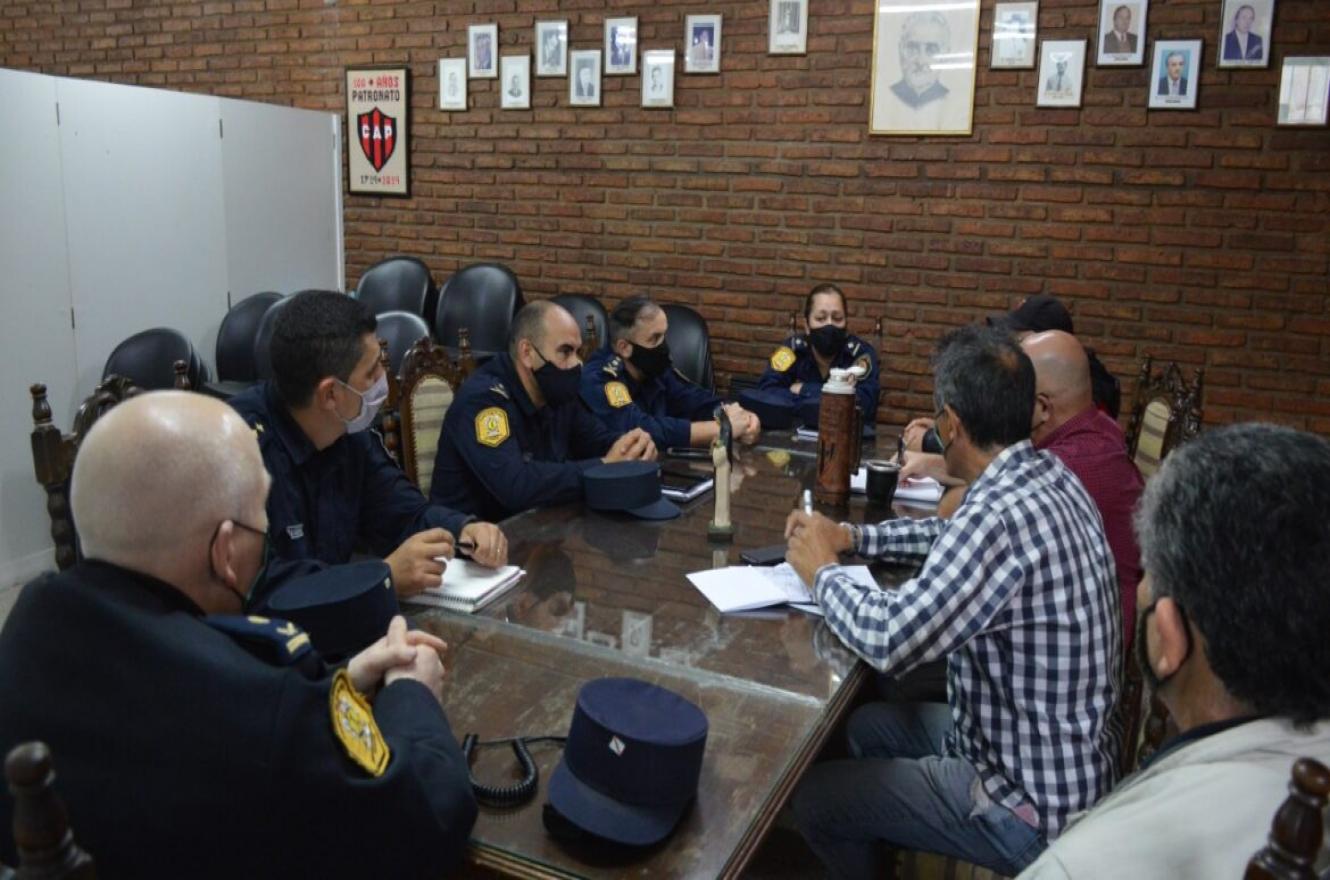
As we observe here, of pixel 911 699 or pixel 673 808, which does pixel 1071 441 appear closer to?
pixel 911 699

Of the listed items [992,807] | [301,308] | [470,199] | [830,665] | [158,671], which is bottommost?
[992,807]

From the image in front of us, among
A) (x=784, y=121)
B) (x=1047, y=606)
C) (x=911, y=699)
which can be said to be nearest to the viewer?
(x=1047, y=606)

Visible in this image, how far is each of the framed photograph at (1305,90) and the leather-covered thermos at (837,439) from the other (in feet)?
9.16

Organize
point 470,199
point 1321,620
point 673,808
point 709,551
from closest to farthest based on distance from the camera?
1. point 1321,620
2. point 673,808
3. point 709,551
4. point 470,199

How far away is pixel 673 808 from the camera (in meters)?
1.18

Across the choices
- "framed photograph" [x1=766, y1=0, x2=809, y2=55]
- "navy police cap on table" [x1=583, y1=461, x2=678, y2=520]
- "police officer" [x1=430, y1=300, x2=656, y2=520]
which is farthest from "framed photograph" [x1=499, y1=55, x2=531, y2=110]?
"navy police cap on table" [x1=583, y1=461, x2=678, y2=520]

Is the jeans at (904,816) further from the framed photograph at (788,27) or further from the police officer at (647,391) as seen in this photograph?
the framed photograph at (788,27)

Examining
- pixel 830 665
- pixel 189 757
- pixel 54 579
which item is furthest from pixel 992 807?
pixel 54 579

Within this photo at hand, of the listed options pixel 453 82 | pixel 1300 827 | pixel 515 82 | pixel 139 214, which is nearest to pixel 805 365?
pixel 515 82

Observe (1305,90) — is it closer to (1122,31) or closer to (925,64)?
(1122,31)

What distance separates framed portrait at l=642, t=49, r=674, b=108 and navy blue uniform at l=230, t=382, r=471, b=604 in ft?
10.6

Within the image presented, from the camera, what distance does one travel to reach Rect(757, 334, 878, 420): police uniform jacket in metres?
4.16

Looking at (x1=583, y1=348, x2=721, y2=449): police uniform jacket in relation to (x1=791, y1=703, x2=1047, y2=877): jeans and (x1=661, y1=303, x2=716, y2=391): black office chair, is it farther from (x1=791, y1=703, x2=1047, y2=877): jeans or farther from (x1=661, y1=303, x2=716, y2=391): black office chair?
(x1=791, y1=703, x2=1047, y2=877): jeans

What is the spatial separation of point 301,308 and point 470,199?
382 cm
